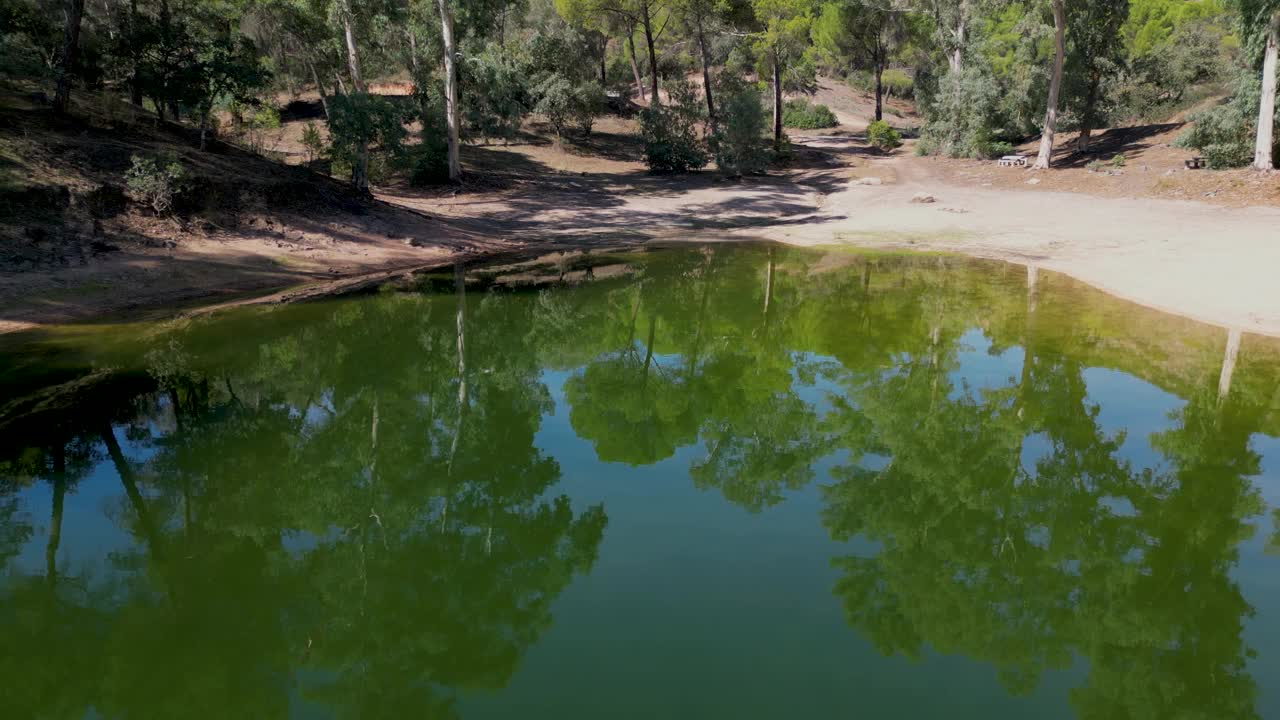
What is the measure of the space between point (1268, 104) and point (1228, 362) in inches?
754

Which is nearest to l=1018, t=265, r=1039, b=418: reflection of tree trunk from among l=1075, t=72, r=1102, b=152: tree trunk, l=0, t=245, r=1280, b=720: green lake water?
l=0, t=245, r=1280, b=720: green lake water

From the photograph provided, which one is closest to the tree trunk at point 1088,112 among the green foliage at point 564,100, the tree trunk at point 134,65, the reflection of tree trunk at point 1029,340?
the reflection of tree trunk at point 1029,340

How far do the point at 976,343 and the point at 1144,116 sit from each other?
39031mm

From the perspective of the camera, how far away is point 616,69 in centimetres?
5416

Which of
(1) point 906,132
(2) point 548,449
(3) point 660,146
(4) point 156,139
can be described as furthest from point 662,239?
(1) point 906,132

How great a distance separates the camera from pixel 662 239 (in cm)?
2459

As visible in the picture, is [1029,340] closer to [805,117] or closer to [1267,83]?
[1267,83]

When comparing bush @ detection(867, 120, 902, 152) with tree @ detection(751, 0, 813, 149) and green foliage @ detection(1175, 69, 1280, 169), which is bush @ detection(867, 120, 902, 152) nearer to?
tree @ detection(751, 0, 813, 149)

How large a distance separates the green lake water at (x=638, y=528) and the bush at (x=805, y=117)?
5200 cm

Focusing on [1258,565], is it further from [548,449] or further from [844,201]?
[844,201]

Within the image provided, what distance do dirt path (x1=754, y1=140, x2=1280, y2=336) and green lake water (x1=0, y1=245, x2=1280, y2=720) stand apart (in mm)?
2435

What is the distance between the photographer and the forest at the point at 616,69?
2011 centimetres

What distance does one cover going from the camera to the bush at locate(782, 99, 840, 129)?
60.9m

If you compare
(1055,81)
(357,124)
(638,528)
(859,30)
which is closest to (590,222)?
(357,124)
